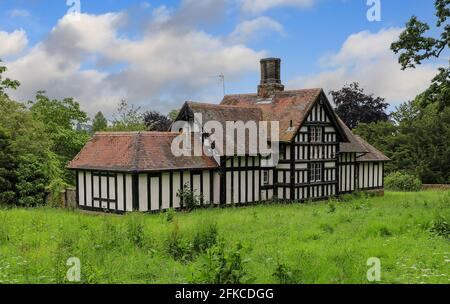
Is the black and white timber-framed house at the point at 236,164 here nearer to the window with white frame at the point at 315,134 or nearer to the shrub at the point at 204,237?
the window with white frame at the point at 315,134

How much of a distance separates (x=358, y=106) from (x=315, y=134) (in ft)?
105

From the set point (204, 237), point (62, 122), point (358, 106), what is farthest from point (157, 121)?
point (204, 237)

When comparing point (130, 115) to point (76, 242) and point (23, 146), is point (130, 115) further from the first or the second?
point (76, 242)

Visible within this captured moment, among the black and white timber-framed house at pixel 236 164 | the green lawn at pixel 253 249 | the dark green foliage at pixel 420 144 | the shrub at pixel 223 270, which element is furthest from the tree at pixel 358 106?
the shrub at pixel 223 270

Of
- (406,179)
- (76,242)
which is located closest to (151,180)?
(76,242)

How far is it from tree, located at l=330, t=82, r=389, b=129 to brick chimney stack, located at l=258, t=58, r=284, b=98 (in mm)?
29170

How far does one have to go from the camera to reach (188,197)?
77.2 feet

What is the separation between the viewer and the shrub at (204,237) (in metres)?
12.2

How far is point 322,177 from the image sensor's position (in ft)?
98.4

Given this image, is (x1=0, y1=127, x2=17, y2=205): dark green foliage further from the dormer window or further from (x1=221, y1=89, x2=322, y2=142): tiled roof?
the dormer window

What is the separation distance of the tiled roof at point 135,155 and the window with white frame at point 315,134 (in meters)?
6.84

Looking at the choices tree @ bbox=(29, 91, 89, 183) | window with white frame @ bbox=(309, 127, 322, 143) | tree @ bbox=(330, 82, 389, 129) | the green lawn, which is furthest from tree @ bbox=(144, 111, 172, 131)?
the green lawn

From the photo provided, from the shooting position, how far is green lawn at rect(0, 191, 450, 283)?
9.67 meters

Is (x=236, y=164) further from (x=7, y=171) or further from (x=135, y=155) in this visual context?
(x=7, y=171)
